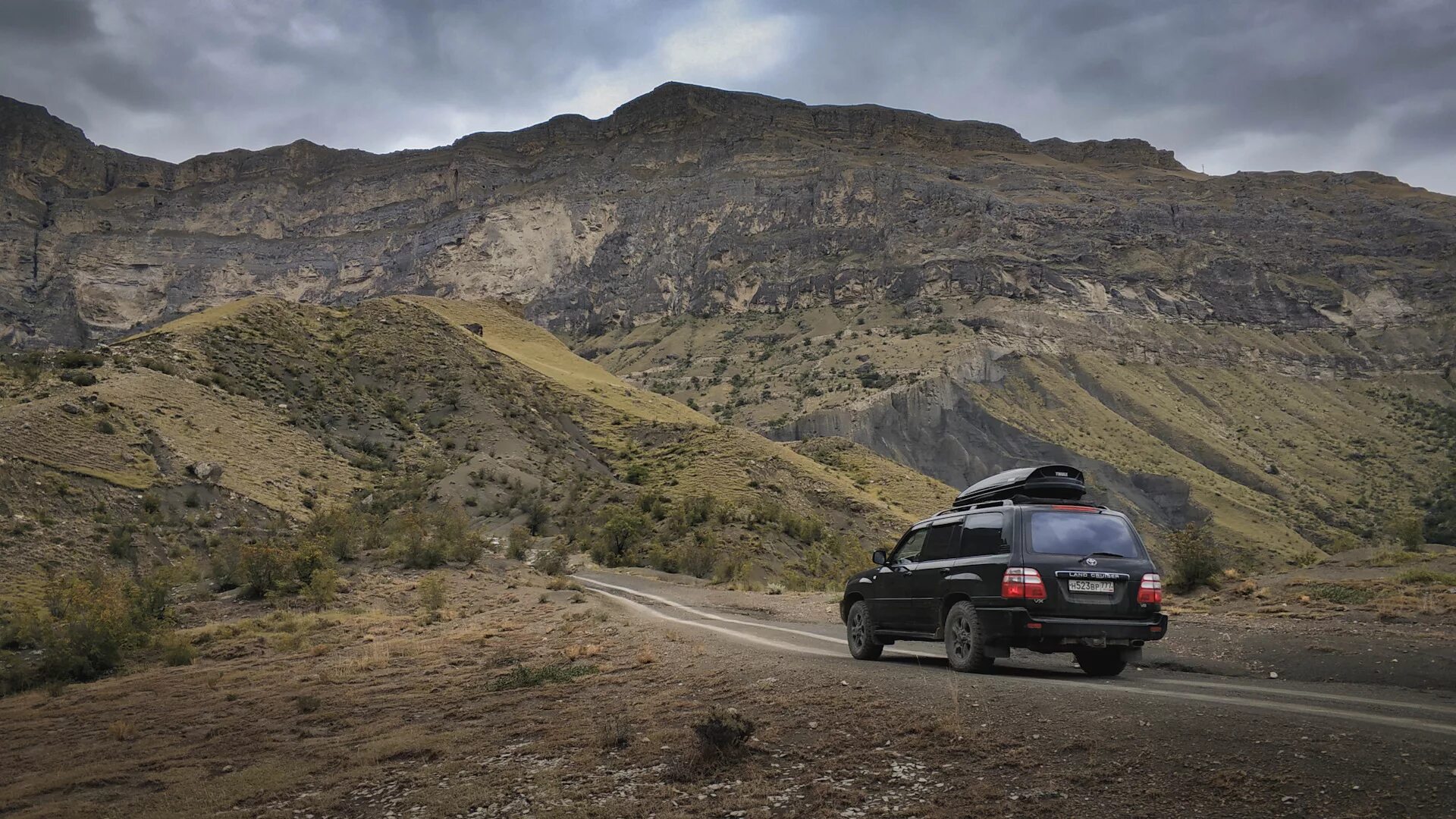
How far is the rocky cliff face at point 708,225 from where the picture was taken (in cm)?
13125

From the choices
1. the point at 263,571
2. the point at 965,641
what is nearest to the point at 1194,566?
the point at 965,641

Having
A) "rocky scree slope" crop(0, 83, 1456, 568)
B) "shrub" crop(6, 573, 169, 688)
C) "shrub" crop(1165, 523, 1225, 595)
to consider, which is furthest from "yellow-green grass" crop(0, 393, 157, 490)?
"rocky scree slope" crop(0, 83, 1456, 568)

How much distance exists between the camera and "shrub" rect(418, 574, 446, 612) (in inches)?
853

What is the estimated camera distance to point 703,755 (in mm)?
6875

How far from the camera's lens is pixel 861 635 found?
1178cm

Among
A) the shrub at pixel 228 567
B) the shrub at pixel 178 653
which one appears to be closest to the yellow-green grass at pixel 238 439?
the shrub at pixel 228 567

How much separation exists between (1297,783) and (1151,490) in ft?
285

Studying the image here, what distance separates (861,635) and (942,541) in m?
1.99

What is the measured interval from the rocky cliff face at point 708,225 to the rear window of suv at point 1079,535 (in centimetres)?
11834

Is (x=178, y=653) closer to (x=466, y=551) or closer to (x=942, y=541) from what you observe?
(x=942, y=541)

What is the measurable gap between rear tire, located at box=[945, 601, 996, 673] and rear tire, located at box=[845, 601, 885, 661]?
152 centimetres

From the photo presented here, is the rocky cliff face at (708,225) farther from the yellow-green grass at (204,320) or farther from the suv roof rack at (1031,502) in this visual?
the suv roof rack at (1031,502)

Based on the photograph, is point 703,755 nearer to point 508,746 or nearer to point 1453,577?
point 508,746

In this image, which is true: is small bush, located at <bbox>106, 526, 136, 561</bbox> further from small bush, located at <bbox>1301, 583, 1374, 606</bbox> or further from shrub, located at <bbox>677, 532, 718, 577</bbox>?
small bush, located at <bbox>1301, 583, 1374, 606</bbox>
